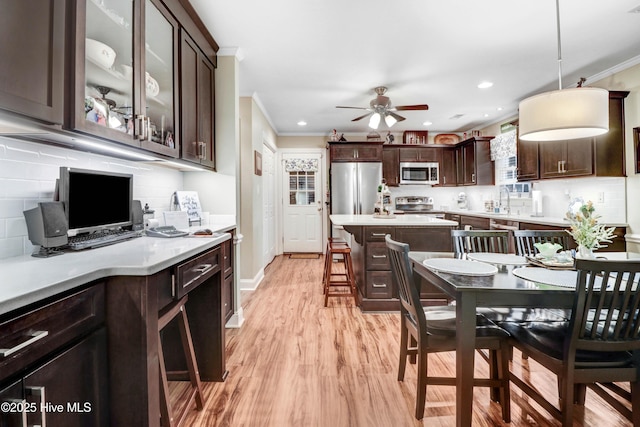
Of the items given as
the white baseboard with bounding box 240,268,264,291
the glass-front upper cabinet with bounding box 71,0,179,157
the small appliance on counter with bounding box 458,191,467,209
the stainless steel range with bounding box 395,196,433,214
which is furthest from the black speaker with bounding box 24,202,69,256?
the small appliance on counter with bounding box 458,191,467,209

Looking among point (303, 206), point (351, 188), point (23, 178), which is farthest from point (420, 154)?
point (23, 178)

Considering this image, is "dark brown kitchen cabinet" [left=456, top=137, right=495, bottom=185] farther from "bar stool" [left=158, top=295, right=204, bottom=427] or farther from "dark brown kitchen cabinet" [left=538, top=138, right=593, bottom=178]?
"bar stool" [left=158, top=295, right=204, bottom=427]

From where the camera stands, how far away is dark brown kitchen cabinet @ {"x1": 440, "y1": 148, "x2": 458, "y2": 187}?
244 inches

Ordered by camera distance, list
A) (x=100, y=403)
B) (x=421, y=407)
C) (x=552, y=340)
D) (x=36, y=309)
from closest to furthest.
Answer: (x=36, y=309)
(x=100, y=403)
(x=552, y=340)
(x=421, y=407)

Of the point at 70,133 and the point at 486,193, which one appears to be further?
the point at 486,193

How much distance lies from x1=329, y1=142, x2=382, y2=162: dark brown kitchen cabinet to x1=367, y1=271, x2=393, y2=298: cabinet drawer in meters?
3.06

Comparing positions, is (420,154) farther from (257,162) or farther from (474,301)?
(474,301)

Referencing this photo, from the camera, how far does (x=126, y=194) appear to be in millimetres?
1842

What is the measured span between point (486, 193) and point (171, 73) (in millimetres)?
5610

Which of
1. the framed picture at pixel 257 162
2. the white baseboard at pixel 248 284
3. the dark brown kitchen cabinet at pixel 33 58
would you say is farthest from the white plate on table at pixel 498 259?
the framed picture at pixel 257 162

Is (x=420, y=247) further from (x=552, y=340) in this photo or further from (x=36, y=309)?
(x=36, y=309)

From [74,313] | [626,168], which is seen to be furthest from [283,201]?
[74,313]

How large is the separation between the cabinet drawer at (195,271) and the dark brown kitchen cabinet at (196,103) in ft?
2.93

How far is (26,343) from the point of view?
29.6 inches
